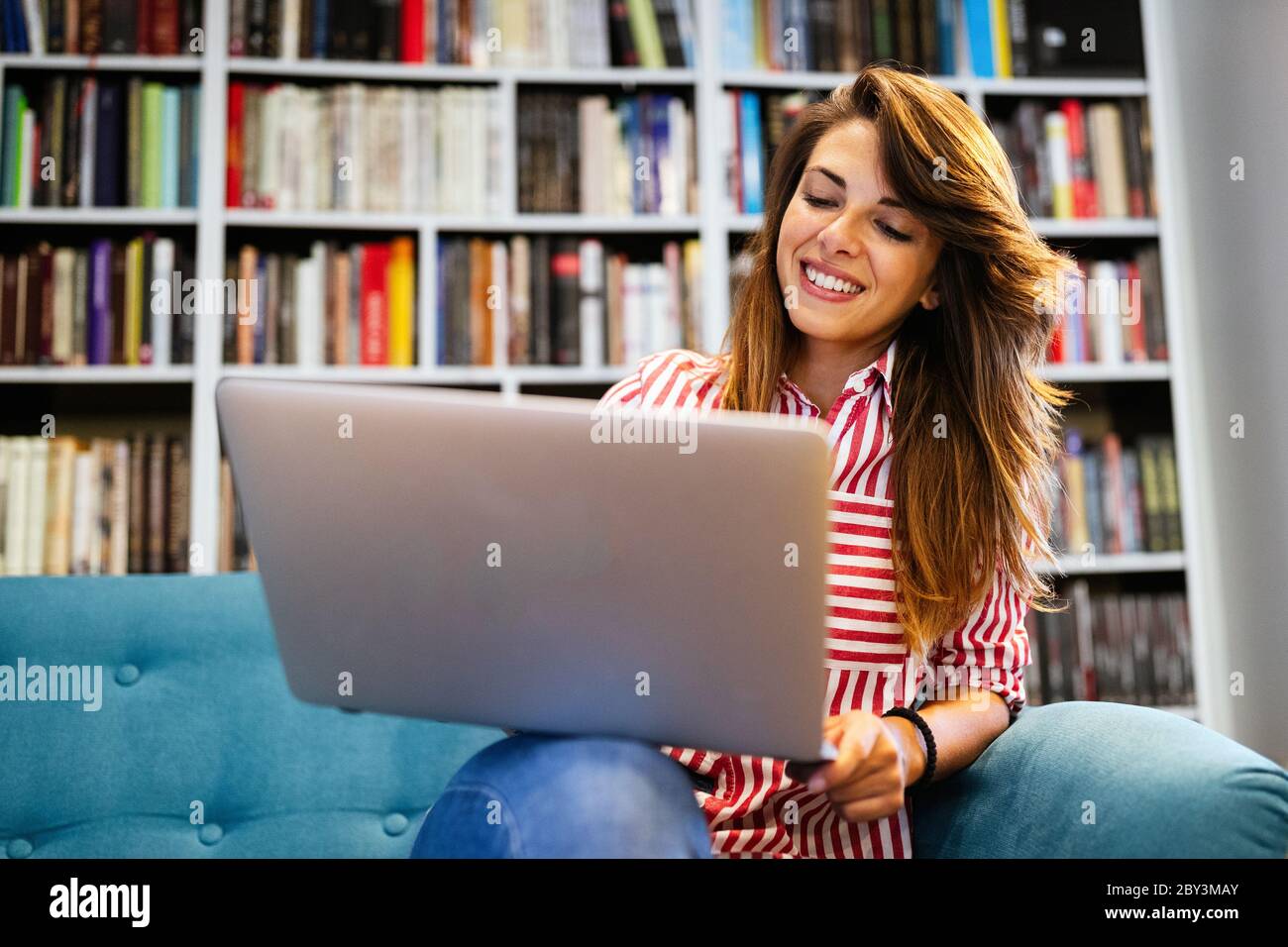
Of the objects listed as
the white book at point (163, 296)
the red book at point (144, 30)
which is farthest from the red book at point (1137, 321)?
the red book at point (144, 30)

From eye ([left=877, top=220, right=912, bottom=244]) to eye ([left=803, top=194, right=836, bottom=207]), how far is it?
6 cm

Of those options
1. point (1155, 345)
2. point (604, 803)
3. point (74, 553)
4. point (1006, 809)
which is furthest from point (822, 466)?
point (1155, 345)

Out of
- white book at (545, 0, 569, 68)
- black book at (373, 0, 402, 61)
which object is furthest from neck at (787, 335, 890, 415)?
black book at (373, 0, 402, 61)

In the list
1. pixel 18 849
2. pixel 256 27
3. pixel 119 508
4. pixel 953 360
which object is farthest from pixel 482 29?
pixel 18 849

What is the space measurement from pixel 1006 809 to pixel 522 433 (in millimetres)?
613

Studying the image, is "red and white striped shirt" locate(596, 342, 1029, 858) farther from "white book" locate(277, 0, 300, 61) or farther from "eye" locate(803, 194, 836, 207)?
"white book" locate(277, 0, 300, 61)

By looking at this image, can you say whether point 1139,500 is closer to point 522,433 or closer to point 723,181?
point 723,181

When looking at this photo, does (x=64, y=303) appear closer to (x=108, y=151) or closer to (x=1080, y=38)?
(x=108, y=151)

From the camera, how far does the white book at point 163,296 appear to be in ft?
6.84

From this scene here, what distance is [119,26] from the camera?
212cm

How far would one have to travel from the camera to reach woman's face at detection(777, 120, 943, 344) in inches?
46.6

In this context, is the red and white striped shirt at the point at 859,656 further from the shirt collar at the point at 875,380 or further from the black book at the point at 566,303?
the black book at the point at 566,303

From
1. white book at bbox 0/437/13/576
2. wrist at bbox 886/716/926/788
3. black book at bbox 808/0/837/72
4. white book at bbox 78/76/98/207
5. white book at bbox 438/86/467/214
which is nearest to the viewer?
wrist at bbox 886/716/926/788

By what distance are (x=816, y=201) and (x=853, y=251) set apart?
0.31 feet
